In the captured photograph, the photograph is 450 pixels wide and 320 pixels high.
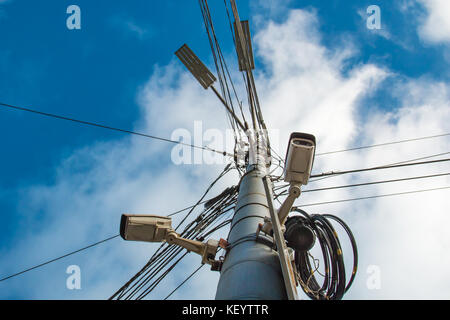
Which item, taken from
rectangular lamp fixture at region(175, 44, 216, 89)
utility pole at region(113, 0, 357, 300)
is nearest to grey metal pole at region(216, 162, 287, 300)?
utility pole at region(113, 0, 357, 300)

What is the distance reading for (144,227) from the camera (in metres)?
3.30

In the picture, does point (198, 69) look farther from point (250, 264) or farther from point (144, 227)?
point (250, 264)

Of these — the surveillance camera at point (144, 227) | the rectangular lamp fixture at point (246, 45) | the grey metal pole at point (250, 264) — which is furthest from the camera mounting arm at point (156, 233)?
the rectangular lamp fixture at point (246, 45)

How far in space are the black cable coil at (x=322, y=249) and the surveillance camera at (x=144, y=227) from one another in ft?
3.96

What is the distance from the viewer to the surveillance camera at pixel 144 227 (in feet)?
10.8

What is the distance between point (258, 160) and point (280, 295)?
102 inches

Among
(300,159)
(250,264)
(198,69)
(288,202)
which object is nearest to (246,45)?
(198,69)

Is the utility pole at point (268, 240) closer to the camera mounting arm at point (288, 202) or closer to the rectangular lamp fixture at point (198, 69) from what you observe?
the camera mounting arm at point (288, 202)

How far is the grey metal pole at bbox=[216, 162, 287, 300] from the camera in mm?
2350

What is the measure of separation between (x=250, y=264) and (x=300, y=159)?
997mm
